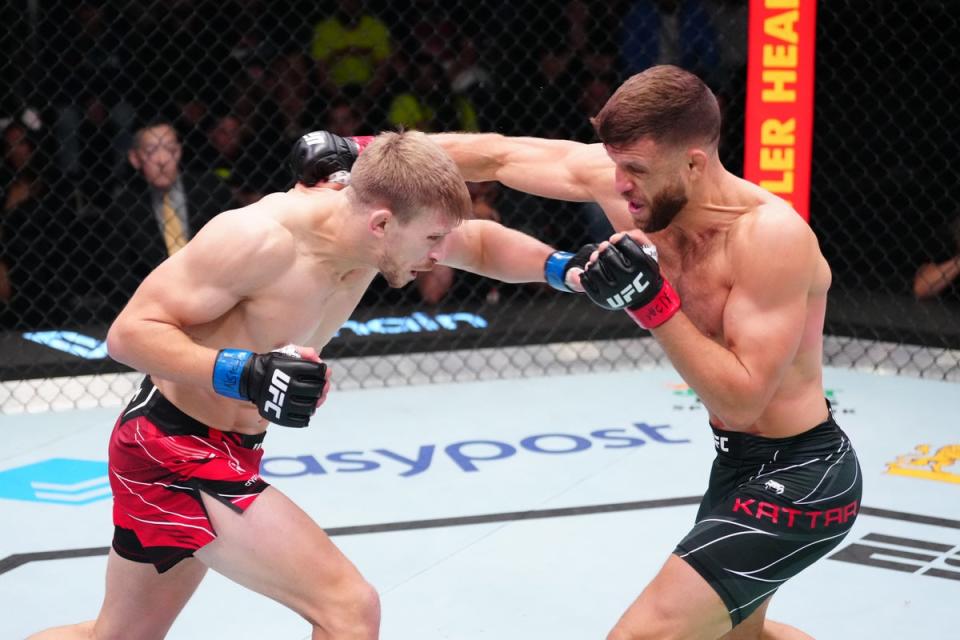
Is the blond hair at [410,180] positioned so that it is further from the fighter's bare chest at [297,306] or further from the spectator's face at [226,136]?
the spectator's face at [226,136]

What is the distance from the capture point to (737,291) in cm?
222

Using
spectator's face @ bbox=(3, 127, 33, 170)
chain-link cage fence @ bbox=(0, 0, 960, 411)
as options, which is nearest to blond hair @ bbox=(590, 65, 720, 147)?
chain-link cage fence @ bbox=(0, 0, 960, 411)

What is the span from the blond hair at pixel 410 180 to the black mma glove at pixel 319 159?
252 mm

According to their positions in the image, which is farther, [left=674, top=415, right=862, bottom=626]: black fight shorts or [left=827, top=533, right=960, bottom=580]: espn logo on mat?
[left=827, top=533, right=960, bottom=580]: espn logo on mat

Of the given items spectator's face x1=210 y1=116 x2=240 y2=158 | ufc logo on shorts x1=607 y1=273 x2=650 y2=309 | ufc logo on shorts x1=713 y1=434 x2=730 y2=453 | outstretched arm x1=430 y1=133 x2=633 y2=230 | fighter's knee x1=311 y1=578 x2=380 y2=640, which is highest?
outstretched arm x1=430 y1=133 x2=633 y2=230

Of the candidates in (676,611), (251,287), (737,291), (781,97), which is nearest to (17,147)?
(781,97)

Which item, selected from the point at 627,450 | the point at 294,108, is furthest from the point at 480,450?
the point at 294,108

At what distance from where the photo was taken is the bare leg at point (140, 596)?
7.77ft

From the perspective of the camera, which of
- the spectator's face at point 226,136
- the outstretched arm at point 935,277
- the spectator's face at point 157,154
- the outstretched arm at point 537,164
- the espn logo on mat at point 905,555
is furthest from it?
the outstretched arm at point 935,277

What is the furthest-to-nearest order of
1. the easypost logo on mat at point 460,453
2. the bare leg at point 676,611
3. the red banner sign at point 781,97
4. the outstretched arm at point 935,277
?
the outstretched arm at point 935,277 → the red banner sign at point 781,97 → the easypost logo on mat at point 460,453 → the bare leg at point 676,611

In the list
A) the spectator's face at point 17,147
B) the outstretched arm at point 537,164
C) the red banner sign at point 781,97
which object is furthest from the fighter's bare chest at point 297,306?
the spectator's face at point 17,147

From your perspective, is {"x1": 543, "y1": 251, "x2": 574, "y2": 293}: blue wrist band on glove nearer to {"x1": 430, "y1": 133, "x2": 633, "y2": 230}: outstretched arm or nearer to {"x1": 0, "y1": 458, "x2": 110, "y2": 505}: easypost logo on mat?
{"x1": 430, "y1": 133, "x2": 633, "y2": 230}: outstretched arm

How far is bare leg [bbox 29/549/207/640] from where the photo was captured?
93.2 inches

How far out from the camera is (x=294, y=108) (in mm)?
5520
